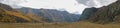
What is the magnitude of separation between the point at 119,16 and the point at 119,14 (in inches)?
251

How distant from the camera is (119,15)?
190 metres

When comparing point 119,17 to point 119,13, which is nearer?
point 119,17

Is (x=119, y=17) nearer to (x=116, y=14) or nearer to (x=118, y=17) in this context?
(x=118, y=17)

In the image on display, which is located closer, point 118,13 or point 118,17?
point 118,17

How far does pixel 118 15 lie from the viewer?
192250mm

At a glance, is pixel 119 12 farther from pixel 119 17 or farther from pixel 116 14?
pixel 119 17

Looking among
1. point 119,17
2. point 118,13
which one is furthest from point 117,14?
point 119,17

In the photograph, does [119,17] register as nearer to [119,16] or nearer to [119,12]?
[119,16]

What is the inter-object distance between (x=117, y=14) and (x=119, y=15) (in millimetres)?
8154

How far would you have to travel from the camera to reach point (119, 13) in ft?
647

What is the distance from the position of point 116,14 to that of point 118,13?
1.61 metres

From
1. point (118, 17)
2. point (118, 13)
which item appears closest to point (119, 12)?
point (118, 13)

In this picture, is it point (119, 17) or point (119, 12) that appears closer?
point (119, 17)

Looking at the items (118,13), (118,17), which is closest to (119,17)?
(118,17)
